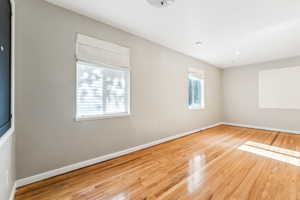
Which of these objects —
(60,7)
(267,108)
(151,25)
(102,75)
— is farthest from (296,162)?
(60,7)

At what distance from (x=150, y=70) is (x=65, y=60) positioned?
180 centimetres

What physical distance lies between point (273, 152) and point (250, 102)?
3.19m

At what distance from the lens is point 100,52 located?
99.5 inches

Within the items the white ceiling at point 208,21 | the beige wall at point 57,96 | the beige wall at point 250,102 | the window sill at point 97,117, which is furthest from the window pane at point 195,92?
the window sill at point 97,117

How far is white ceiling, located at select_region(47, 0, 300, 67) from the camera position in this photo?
209 centimetres

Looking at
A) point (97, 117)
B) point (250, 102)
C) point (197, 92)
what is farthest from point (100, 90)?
point (250, 102)

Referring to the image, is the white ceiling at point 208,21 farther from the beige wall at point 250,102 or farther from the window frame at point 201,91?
A: the beige wall at point 250,102

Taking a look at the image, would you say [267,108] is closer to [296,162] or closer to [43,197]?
[296,162]

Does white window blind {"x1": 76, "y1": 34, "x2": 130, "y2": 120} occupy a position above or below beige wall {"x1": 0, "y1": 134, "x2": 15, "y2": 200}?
above

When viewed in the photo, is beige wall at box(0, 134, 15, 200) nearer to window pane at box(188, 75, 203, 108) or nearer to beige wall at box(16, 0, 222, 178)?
beige wall at box(16, 0, 222, 178)

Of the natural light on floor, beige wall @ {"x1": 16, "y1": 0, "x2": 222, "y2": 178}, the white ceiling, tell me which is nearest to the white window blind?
beige wall @ {"x1": 16, "y1": 0, "x2": 222, "y2": 178}

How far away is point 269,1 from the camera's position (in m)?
2.00

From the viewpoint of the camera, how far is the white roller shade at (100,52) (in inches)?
91.3

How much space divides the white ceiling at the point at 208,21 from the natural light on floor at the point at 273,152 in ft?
8.45
